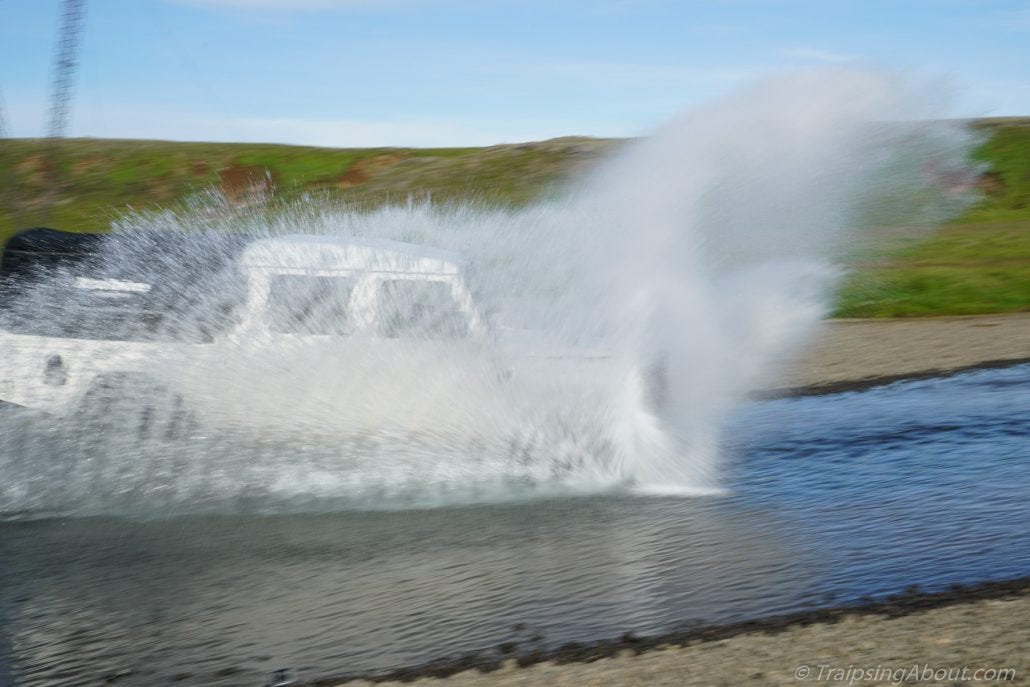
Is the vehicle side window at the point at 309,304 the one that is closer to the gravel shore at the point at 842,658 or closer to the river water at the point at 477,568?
the river water at the point at 477,568

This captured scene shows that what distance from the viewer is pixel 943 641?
5324mm

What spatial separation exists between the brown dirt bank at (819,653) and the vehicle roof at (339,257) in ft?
14.0

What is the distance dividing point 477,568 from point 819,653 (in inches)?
99.2

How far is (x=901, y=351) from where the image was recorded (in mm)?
17266

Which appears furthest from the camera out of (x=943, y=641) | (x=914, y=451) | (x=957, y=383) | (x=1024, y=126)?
(x=1024, y=126)

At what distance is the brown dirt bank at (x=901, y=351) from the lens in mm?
15000

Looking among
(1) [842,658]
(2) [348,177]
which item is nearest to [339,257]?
(1) [842,658]

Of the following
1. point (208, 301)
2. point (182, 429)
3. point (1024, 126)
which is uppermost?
point (1024, 126)

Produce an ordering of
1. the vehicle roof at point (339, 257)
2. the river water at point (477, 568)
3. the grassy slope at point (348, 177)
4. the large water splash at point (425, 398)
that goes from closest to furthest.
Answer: the river water at point (477, 568)
the large water splash at point (425, 398)
the vehicle roof at point (339, 257)
the grassy slope at point (348, 177)

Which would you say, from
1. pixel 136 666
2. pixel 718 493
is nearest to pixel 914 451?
pixel 718 493

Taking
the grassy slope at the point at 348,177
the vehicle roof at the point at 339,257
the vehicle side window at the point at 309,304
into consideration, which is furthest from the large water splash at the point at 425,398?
the grassy slope at the point at 348,177

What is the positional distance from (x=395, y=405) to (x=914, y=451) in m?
4.38

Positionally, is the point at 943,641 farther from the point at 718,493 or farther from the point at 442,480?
the point at 442,480

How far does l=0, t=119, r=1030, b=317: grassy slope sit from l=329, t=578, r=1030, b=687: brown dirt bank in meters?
24.6
